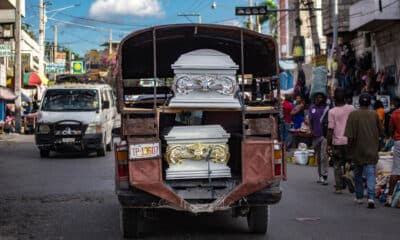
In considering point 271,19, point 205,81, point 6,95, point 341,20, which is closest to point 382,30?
point 341,20

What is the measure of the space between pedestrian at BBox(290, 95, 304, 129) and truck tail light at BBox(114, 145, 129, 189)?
13213mm

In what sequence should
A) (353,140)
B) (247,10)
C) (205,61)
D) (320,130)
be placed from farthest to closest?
(247,10), (320,130), (353,140), (205,61)

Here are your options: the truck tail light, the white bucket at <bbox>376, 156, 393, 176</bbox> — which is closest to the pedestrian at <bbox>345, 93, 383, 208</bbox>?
the white bucket at <bbox>376, 156, 393, 176</bbox>

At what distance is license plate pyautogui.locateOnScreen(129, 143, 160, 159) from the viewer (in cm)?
765

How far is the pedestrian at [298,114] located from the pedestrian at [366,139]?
9786 millimetres

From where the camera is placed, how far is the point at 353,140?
1067 centimetres

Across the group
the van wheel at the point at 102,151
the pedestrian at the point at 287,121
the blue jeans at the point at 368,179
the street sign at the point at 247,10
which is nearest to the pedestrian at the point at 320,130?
the blue jeans at the point at 368,179

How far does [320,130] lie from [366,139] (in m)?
2.89

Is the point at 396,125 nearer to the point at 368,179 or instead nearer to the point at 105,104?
the point at 368,179

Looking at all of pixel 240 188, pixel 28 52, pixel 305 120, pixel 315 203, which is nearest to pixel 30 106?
pixel 28 52

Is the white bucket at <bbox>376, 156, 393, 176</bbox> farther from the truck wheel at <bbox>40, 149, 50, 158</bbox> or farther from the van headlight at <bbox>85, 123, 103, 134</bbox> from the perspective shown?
the truck wheel at <bbox>40, 149, 50, 158</bbox>

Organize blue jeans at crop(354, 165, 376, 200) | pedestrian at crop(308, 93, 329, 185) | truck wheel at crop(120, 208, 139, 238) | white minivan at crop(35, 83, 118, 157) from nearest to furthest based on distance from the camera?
1. truck wheel at crop(120, 208, 139, 238)
2. blue jeans at crop(354, 165, 376, 200)
3. pedestrian at crop(308, 93, 329, 185)
4. white minivan at crop(35, 83, 118, 157)

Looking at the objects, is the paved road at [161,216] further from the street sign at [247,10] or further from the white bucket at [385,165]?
the street sign at [247,10]

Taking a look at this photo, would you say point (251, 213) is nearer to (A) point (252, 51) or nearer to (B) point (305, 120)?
(A) point (252, 51)
